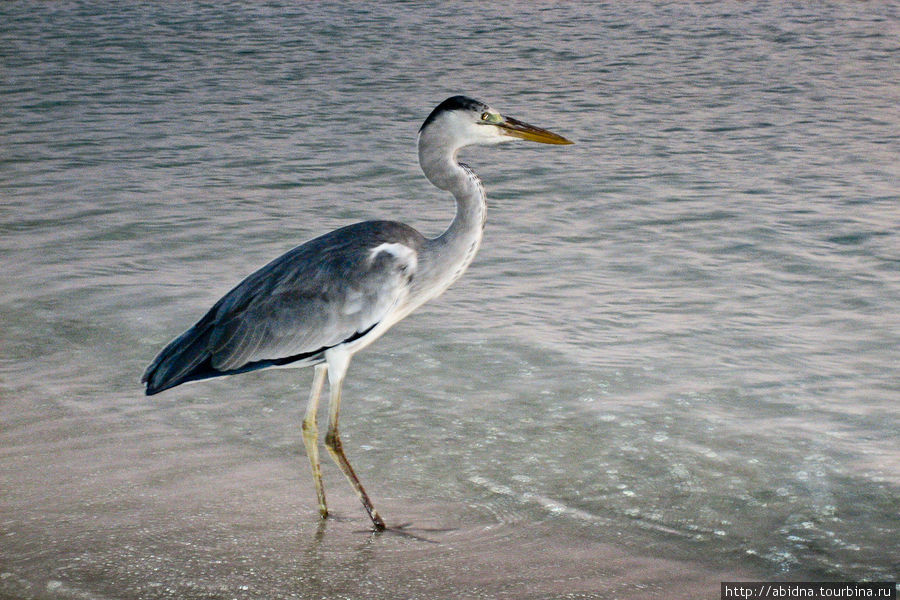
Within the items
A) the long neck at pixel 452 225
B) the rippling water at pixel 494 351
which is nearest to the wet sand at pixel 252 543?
the rippling water at pixel 494 351

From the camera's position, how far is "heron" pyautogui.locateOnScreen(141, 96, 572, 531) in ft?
16.5

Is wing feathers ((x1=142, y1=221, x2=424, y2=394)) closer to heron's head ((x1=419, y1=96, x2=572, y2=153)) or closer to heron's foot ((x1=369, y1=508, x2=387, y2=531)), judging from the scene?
heron's head ((x1=419, y1=96, x2=572, y2=153))

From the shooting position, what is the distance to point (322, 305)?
5.05m

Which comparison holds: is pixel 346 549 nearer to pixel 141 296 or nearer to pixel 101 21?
pixel 141 296

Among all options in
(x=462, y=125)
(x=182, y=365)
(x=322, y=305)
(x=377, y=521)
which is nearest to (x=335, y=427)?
(x=377, y=521)

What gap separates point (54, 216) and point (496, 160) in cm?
435

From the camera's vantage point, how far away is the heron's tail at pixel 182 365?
4992mm

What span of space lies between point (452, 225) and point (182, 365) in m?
1.22

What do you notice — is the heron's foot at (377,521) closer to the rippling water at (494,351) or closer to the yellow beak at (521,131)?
the rippling water at (494,351)

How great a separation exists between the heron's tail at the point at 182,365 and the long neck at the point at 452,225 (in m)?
0.90

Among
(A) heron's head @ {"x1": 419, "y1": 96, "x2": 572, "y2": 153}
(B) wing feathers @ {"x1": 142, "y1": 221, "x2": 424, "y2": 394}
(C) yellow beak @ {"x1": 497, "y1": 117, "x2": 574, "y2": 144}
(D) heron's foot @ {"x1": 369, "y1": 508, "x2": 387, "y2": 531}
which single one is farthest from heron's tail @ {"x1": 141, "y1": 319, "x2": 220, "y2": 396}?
(C) yellow beak @ {"x1": 497, "y1": 117, "x2": 574, "y2": 144}

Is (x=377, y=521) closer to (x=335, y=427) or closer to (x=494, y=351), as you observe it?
(x=335, y=427)

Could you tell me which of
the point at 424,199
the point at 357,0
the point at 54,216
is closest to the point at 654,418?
the point at 424,199

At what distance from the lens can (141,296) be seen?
8148 millimetres
